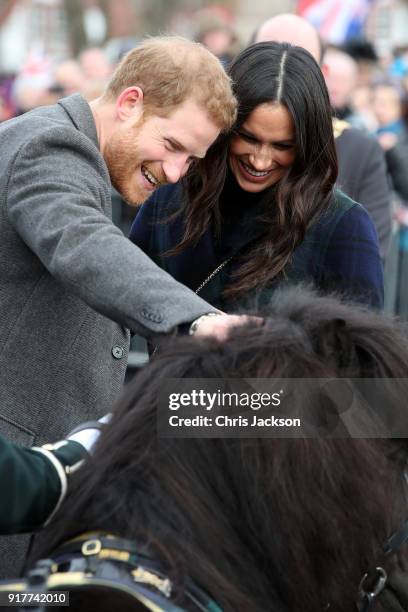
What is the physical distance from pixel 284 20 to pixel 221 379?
3085 mm

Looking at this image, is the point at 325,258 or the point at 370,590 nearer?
the point at 370,590

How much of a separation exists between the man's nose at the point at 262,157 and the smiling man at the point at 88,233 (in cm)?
21

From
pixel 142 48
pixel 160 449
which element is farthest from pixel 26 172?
pixel 160 449

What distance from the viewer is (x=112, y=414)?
194cm

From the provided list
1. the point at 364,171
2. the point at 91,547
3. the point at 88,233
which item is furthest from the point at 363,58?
the point at 91,547

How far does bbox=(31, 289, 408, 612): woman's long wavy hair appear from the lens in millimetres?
1790

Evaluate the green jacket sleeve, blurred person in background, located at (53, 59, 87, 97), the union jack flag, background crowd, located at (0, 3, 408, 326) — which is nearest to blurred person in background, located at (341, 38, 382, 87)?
background crowd, located at (0, 3, 408, 326)

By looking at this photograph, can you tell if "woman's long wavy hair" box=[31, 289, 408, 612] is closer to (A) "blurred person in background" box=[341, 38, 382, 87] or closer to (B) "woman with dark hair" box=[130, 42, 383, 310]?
(B) "woman with dark hair" box=[130, 42, 383, 310]

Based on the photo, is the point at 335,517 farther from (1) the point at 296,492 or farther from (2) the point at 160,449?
(2) the point at 160,449

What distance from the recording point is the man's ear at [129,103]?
2.44 m

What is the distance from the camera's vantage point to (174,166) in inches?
98.5

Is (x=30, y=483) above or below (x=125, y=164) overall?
below

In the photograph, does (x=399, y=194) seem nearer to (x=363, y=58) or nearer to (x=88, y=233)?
(x=88, y=233)

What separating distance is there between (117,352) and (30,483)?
2.38ft
